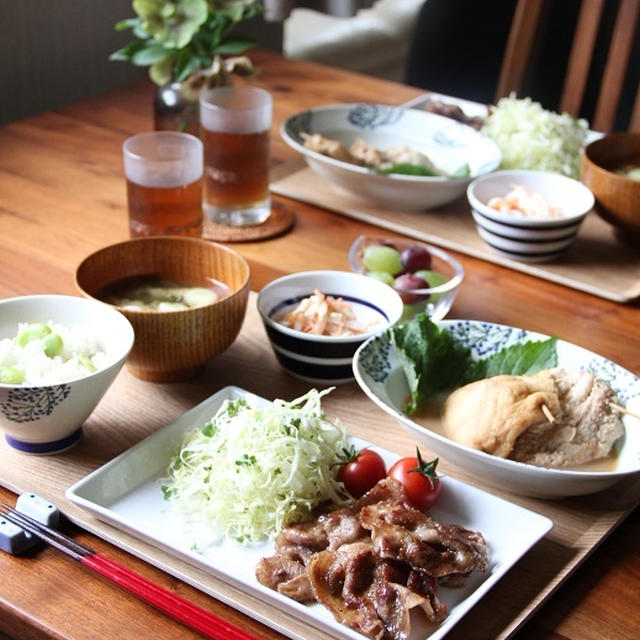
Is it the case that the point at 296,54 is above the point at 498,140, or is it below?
below

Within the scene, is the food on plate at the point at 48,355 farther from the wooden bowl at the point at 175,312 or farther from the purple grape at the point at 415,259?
the purple grape at the point at 415,259

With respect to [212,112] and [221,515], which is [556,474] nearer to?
[221,515]

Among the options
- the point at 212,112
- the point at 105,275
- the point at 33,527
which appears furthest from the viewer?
the point at 212,112

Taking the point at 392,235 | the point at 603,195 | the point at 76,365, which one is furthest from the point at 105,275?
the point at 603,195

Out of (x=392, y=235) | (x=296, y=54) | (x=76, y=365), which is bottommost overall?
(x=296, y=54)

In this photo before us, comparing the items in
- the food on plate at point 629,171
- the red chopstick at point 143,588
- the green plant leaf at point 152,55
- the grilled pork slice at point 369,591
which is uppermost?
the green plant leaf at point 152,55

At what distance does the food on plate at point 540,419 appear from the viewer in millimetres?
1241

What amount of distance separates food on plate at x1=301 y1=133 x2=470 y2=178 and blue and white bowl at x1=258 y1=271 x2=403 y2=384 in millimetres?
448

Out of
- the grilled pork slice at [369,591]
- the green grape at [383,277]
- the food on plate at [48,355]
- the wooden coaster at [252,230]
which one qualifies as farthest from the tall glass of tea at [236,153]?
the grilled pork slice at [369,591]

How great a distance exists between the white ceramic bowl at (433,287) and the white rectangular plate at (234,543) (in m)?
0.37

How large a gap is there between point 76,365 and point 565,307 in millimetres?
862

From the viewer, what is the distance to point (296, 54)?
13.7ft

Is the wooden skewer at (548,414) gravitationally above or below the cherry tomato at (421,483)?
above

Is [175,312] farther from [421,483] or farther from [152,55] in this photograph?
[152,55]
